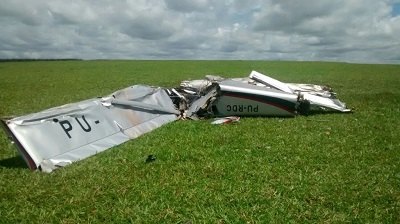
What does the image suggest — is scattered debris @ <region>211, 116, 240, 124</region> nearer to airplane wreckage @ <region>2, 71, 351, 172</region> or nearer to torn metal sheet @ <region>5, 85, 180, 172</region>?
airplane wreckage @ <region>2, 71, 351, 172</region>

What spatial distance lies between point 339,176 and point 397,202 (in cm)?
119

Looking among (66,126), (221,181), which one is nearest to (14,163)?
(66,126)

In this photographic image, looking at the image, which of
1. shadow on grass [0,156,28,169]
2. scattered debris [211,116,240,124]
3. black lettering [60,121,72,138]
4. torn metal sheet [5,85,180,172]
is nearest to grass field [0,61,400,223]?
shadow on grass [0,156,28,169]

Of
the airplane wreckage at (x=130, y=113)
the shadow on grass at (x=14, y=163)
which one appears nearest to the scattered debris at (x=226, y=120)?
the airplane wreckage at (x=130, y=113)

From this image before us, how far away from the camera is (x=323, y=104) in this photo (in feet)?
43.9

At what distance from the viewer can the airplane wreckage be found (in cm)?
741

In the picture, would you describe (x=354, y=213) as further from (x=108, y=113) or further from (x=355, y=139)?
(x=108, y=113)

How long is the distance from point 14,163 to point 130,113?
11.3 ft

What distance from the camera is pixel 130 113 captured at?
34.6 ft

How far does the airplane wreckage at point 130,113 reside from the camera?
7.41 metres

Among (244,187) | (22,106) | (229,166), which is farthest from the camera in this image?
(22,106)

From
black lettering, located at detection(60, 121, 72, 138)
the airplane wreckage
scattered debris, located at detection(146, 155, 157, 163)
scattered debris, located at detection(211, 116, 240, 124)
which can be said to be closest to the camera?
the airplane wreckage

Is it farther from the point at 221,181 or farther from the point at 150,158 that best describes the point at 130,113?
the point at 221,181

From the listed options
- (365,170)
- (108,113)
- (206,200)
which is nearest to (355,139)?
(365,170)
